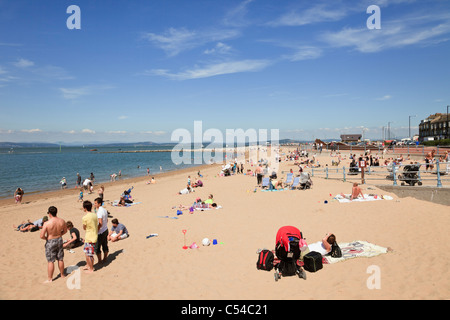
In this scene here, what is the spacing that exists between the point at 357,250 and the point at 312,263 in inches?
61.1

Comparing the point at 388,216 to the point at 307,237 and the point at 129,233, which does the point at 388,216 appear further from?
the point at 129,233

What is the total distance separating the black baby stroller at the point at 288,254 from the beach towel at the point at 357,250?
85 centimetres

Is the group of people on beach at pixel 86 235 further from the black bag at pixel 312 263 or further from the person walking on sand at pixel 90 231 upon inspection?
the black bag at pixel 312 263

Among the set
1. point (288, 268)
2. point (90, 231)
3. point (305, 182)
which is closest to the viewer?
point (288, 268)

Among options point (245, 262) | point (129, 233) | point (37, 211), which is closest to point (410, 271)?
point (245, 262)

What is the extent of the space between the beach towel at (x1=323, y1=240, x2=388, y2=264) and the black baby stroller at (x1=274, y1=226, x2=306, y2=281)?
0.85 meters

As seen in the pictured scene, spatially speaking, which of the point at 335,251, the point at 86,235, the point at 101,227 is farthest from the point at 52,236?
the point at 335,251

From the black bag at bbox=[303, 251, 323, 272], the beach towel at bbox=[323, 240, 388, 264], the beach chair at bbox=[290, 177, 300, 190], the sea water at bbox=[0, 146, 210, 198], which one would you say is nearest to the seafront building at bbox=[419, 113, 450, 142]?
the sea water at bbox=[0, 146, 210, 198]

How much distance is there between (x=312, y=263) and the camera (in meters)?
5.91

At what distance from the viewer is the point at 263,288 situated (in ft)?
17.5

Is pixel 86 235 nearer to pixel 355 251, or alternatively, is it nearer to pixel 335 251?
pixel 335 251

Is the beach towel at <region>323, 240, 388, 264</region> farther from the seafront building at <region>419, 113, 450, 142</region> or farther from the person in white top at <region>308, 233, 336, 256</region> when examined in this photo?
the seafront building at <region>419, 113, 450, 142</region>

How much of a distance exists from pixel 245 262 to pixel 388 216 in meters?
6.05

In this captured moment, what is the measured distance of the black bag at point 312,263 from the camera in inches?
232
